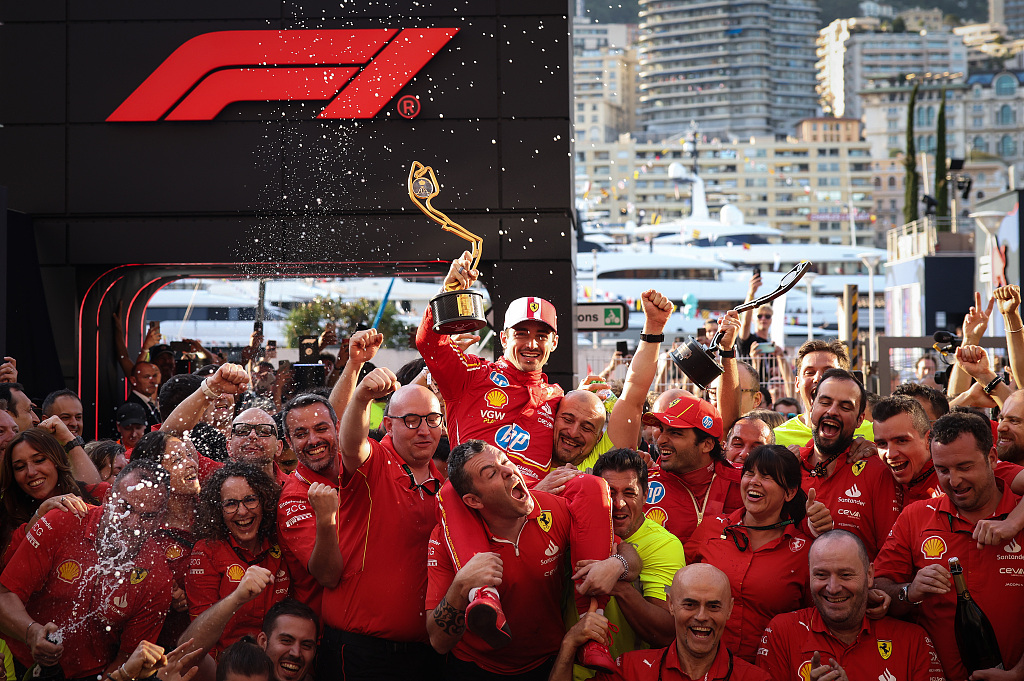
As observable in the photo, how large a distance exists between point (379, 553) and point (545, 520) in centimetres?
81

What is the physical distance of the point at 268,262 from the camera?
8.94m

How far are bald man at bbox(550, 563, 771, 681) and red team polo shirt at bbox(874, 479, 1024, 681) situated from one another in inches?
30.2

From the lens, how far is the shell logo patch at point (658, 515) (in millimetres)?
4812

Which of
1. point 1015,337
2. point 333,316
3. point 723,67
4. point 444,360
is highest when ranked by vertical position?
point 723,67

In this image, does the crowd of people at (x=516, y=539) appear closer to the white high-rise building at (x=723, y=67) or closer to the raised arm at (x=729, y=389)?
the raised arm at (x=729, y=389)

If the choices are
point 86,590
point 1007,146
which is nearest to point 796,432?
point 86,590

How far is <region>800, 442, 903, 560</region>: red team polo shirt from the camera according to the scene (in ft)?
14.9

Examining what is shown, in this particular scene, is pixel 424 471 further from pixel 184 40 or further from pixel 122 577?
pixel 184 40

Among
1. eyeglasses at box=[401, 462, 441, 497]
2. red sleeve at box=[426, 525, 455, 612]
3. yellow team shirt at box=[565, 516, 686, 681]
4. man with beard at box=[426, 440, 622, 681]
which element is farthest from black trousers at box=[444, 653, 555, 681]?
eyeglasses at box=[401, 462, 441, 497]

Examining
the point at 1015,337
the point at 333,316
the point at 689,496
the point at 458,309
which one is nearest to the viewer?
the point at 458,309

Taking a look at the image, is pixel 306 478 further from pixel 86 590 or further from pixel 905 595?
pixel 905 595

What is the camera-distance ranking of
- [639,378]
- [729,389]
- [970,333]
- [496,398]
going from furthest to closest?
[970,333], [729,389], [639,378], [496,398]

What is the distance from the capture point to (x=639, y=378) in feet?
16.9

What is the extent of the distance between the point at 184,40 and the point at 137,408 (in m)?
3.50
